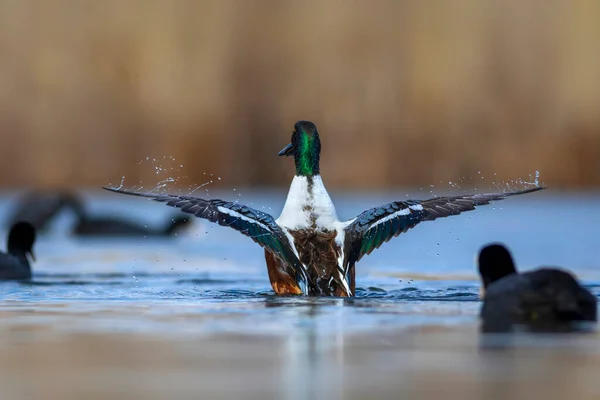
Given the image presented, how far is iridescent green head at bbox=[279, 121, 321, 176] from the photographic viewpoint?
1065 centimetres

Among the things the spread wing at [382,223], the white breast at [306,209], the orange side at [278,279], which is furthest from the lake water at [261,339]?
the white breast at [306,209]

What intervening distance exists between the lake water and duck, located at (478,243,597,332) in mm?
226

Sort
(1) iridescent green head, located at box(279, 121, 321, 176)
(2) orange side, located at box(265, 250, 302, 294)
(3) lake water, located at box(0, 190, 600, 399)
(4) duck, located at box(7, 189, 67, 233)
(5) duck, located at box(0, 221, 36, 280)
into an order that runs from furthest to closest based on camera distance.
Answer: (4) duck, located at box(7, 189, 67, 233), (5) duck, located at box(0, 221, 36, 280), (1) iridescent green head, located at box(279, 121, 321, 176), (2) orange side, located at box(265, 250, 302, 294), (3) lake water, located at box(0, 190, 600, 399)

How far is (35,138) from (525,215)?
9.08m

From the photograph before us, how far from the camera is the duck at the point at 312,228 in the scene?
1016cm

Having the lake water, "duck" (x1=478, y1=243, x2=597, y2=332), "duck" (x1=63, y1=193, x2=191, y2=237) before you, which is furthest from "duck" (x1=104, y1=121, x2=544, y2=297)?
"duck" (x1=63, y1=193, x2=191, y2=237)

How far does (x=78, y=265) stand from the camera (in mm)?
15133

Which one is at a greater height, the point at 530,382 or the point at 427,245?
the point at 427,245

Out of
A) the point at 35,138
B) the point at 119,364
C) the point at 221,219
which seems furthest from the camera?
the point at 35,138

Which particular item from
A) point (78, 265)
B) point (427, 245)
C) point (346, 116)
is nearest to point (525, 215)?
point (346, 116)

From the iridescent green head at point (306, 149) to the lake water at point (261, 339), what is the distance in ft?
3.37

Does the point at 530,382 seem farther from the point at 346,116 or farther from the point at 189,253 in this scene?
the point at 346,116

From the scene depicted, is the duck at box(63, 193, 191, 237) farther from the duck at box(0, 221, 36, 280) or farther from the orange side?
the orange side

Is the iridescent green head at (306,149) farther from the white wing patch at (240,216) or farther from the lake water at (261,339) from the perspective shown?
the lake water at (261,339)
